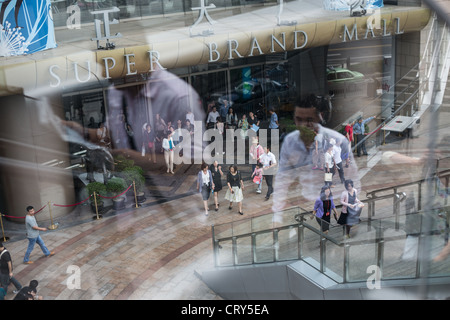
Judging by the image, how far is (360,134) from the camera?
13898 millimetres

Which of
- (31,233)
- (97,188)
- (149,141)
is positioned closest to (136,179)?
(97,188)

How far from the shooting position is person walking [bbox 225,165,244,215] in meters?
11.1

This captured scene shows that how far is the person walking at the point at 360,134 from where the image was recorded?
13562 mm

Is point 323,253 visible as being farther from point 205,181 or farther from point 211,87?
point 211,87

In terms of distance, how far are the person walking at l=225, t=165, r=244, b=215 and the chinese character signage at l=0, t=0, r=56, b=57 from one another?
4388mm

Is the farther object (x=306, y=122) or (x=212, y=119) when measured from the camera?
(x=306, y=122)

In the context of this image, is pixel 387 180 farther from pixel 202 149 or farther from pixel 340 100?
pixel 340 100

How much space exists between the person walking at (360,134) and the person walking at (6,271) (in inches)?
319

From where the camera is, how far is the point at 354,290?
6.55 meters

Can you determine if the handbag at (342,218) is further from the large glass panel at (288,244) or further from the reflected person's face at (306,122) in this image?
the reflected person's face at (306,122)

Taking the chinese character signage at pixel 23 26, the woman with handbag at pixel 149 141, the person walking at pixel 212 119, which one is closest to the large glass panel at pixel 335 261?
the chinese character signage at pixel 23 26

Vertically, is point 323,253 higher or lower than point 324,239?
lower

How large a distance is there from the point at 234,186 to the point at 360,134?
14.1 ft
